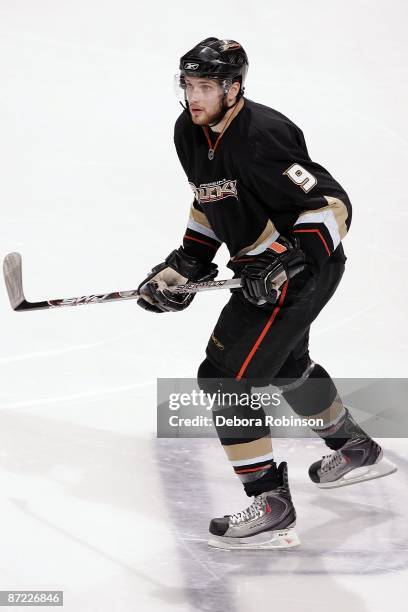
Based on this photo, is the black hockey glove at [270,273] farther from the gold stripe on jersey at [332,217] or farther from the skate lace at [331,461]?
the skate lace at [331,461]

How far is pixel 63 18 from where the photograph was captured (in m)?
6.37

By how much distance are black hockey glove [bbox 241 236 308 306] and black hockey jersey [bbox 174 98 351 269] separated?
42mm

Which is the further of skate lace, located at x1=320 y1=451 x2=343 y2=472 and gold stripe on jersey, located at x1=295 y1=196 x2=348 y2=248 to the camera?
skate lace, located at x1=320 y1=451 x2=343 y2=472

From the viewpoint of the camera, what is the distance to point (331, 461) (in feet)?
10.1

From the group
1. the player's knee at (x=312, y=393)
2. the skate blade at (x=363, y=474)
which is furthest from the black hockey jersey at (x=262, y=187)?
the skate blade at (x=363, y=474)

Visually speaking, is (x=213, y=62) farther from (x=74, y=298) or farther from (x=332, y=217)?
(x=74, y=298)

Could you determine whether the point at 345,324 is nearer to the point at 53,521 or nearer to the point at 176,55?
the point at 53,521

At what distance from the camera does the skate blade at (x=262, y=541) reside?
8.71 ft

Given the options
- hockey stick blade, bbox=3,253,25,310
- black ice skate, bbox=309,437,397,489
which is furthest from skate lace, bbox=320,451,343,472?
hockey stick blade, bbox=3,253,25,310

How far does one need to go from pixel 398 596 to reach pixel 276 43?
4.50 metres

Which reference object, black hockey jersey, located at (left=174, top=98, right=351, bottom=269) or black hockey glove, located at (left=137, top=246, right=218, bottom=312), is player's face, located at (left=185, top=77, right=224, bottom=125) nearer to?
black hockey jersey, located at (left=174, top=98, right=351, bottom=269)

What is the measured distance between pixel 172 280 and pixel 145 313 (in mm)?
1106

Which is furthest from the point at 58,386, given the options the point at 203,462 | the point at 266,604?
the point at 266,604

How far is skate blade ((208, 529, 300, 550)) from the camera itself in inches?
105
